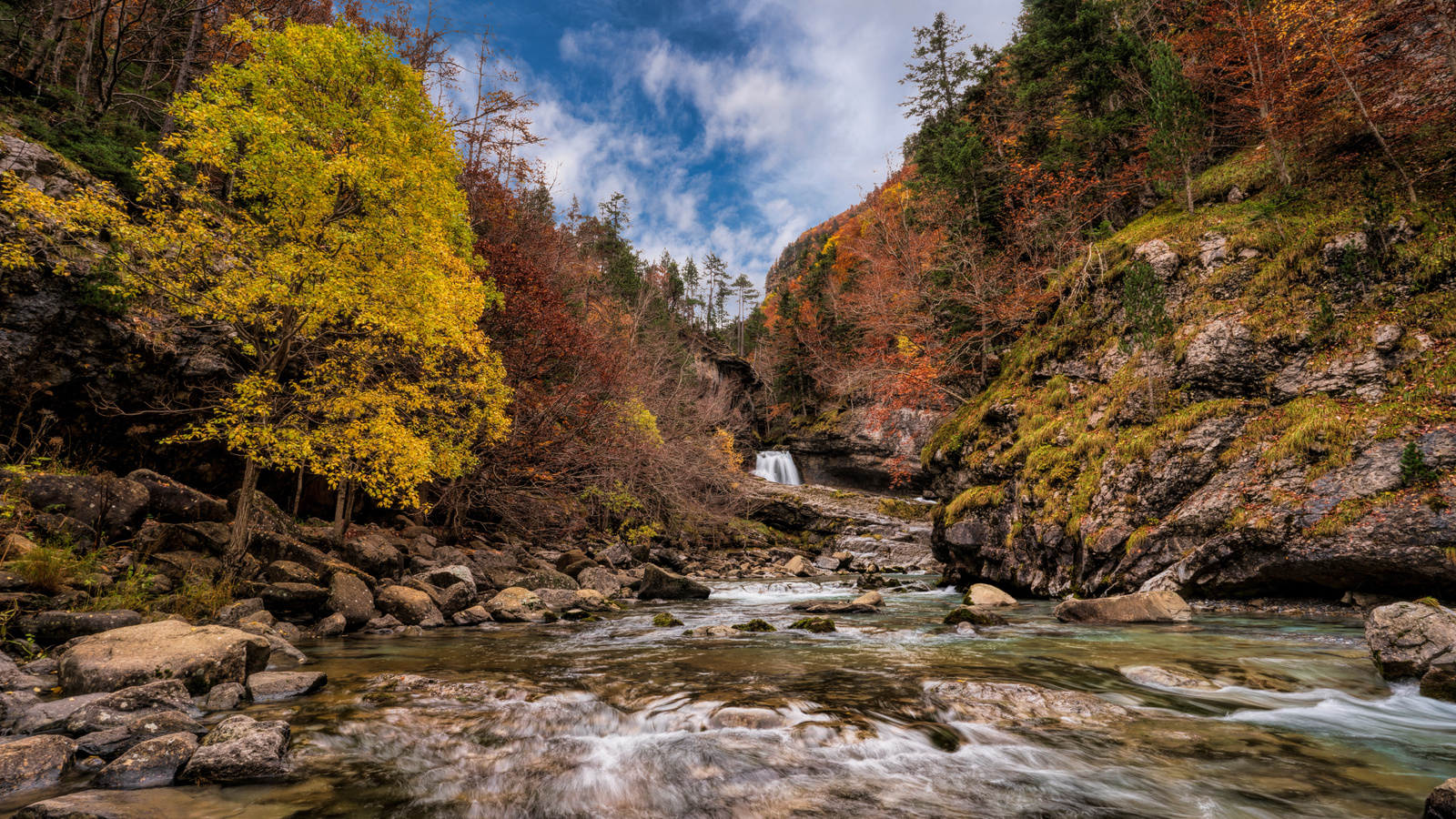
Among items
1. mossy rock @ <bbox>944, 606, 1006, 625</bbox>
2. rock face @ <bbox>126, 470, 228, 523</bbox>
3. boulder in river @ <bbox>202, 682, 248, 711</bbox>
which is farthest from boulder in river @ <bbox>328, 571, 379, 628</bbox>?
mossy rock @ <bbox>944, 606, 1006, 625</bbox>

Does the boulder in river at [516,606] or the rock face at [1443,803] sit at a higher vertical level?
the rock face at [1443,803]

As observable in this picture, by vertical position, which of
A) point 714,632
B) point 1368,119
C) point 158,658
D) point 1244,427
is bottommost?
point 714,632

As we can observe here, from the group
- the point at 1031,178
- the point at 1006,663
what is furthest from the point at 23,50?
the point at 1031,178

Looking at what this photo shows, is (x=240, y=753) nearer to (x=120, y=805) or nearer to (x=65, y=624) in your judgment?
(x=120, y=805)

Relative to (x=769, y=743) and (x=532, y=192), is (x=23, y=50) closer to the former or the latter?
(x=532, y=192)

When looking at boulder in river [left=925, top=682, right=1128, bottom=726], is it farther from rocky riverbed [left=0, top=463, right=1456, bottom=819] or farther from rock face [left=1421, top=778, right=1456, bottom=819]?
→ rock face [left=1421, top=778, right=1456, bottom=819]

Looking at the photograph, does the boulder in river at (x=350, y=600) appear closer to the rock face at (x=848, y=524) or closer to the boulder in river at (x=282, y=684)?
the boulder in river at (x=282, y=684)

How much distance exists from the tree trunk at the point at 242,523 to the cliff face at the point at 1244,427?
15.2 metres

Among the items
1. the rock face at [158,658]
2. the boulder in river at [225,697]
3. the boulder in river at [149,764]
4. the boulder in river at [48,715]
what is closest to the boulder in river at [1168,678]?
the boulder in river at [149,764]

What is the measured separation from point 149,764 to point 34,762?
24.7 inches

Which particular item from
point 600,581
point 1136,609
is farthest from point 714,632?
point 1136,609

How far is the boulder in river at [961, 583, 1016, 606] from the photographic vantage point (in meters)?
12.2

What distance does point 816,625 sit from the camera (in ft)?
32.4

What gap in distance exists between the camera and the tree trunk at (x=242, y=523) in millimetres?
9078
